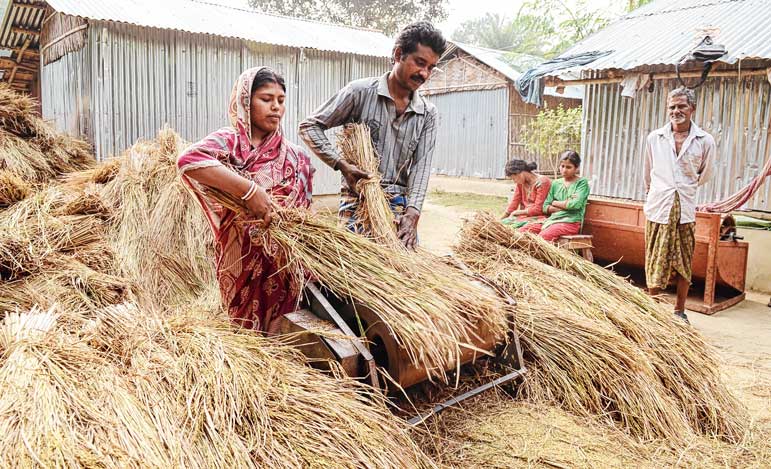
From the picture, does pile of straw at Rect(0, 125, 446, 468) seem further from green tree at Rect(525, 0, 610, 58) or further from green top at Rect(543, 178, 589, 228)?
green tree at Rect(525, 0, 610, 58)

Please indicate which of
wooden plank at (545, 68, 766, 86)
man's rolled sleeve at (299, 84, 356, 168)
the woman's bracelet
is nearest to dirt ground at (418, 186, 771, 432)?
man's rolled sleeve at (299, 84, 356, 168)

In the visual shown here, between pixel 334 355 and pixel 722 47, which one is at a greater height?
pixel 722 47

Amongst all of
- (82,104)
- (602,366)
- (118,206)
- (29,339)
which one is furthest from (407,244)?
(82,104)

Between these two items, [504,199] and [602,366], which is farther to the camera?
[504,199]

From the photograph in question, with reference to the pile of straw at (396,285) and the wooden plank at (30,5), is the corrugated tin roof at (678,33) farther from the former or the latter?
the wooden plank at (30,5)

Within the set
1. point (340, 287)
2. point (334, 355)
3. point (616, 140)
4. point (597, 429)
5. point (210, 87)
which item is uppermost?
point (210, 87)

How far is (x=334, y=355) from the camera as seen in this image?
176 centimetres

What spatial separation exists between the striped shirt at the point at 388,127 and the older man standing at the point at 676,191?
234 cm

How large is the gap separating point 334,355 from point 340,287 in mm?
242

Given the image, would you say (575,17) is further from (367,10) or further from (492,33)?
(492,33)

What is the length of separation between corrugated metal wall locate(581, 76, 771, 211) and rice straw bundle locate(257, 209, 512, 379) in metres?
5.69

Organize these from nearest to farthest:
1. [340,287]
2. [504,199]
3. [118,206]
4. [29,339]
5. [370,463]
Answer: [370,463] → [29,339] → [340,287] → [118,206] → [504,199]

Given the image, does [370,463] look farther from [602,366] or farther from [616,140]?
[616,140]

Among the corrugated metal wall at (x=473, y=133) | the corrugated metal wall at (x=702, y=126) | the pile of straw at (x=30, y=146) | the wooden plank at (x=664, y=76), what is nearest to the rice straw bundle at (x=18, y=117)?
the pile of straw at (x=30, y=146)
